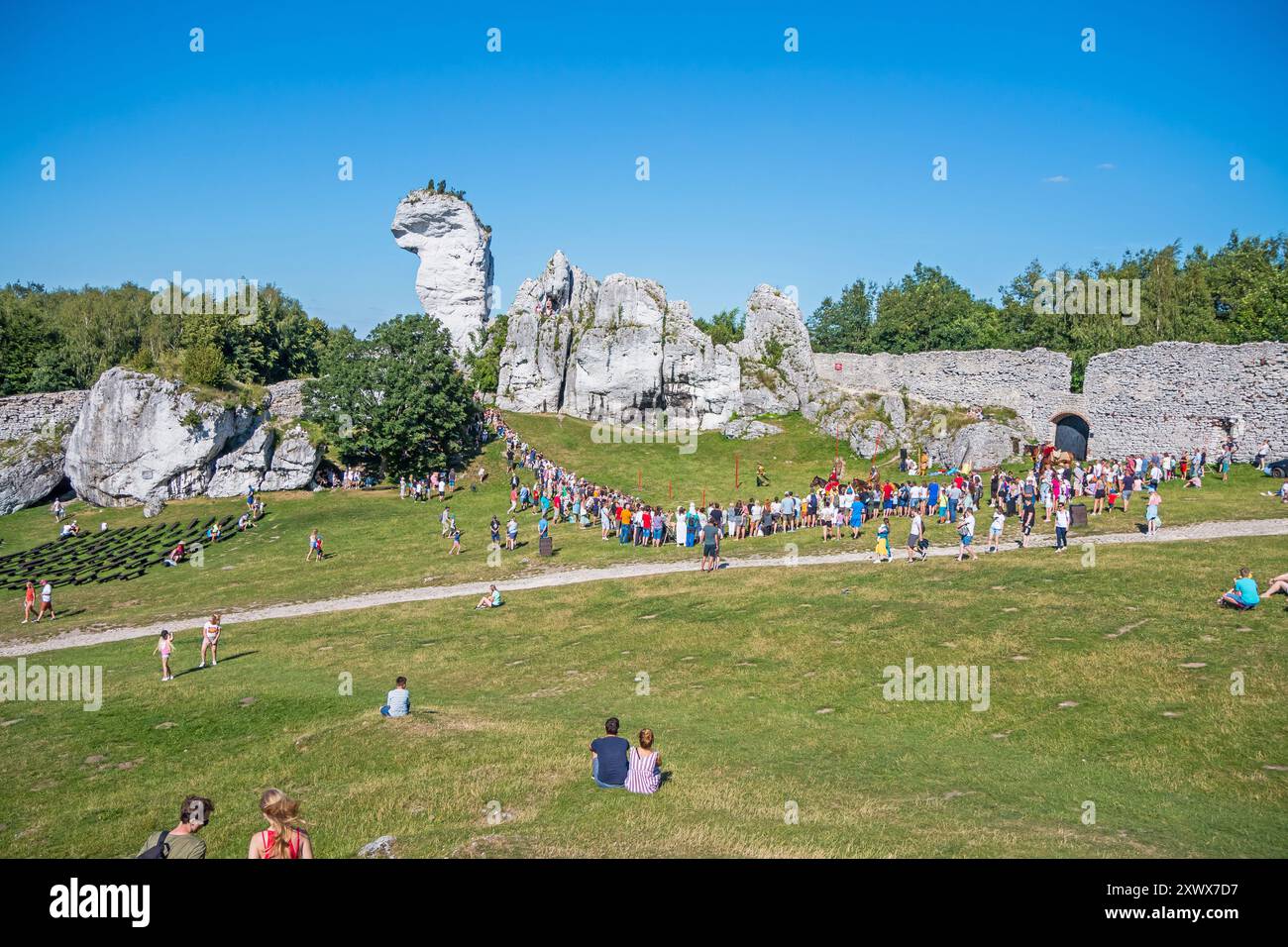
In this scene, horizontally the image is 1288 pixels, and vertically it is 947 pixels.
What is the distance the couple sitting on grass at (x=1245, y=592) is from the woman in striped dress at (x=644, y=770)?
1516cm

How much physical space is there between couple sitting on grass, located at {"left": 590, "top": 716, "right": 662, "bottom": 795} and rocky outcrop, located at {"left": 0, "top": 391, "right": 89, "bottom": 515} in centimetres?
5794

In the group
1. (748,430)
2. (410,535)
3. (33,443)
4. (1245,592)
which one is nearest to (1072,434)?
(748,430)

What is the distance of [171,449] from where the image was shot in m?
53.4

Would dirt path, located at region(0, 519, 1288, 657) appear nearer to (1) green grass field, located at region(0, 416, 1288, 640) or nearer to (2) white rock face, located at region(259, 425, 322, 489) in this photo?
(1) green grass field, located at region(0, 416, 1288, 640)

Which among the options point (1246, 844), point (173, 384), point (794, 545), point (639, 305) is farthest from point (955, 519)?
point (173, 384)

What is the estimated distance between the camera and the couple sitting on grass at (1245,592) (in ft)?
64.3

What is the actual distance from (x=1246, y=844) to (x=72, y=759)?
20.0 m

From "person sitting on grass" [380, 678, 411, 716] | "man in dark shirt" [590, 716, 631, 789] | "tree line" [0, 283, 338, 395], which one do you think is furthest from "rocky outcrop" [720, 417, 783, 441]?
"man in dark shirt" [590, 716, 631, 789]

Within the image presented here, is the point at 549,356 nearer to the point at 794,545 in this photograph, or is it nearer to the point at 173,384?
the point at 173,384

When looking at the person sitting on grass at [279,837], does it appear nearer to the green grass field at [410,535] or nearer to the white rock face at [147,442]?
the green grass field at [410,535]

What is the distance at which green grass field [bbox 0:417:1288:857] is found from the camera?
1172cm

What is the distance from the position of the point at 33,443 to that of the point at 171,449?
1248 cm

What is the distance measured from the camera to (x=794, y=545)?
32906 millimetres

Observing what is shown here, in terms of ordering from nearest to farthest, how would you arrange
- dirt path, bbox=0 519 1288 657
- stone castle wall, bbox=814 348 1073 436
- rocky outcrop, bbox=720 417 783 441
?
1. dirt path, bbox=0 519 1288 657
2. stone castle wall, bbox=814 348 1073 436
3. rocky outcrop, bbox=720 417 783 441
